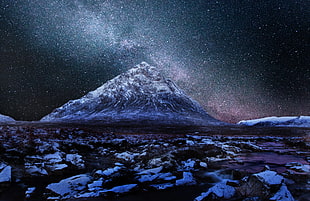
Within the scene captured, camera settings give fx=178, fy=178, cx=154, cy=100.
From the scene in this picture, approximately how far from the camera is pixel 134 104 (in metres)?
139

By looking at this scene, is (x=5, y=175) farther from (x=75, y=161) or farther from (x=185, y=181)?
(x=185, y=181)

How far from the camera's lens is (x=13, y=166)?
181 inches

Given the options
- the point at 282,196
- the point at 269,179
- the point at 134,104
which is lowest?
the point at 282,196

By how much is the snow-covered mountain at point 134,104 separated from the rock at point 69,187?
10318 centimetres

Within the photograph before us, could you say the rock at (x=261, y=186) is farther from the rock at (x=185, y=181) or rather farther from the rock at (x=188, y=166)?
the rock at (x=188, y=166)

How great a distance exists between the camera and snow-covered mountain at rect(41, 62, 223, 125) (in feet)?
381

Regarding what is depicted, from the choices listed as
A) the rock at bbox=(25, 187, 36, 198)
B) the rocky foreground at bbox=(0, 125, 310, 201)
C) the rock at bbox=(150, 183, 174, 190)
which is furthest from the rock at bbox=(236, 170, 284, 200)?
the rock at bbox=(25, 187, 36, 198)

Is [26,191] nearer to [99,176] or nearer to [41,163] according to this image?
[99,176]

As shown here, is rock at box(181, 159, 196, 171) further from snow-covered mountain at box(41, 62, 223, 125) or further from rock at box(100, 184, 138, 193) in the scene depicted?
snow-covered mountain at box(41, 62, 223, 125)

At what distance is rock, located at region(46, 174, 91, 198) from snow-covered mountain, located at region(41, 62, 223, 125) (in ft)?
339

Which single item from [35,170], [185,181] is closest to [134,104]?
[35,170]

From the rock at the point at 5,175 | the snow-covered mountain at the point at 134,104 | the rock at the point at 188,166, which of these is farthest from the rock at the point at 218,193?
the snow-covered mountain at the point at 134,104

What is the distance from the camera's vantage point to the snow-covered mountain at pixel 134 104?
11625 centimetres

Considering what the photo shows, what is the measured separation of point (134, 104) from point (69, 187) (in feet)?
448
